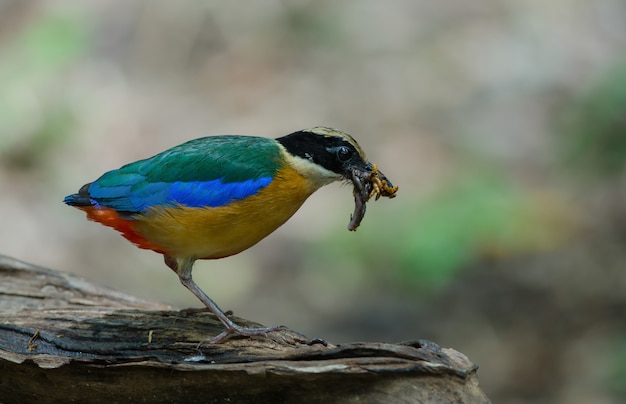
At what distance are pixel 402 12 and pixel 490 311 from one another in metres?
6.07

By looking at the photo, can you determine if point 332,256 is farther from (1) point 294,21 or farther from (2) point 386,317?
(1) point 294,21

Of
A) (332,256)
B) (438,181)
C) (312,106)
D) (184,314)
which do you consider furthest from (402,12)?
(184,314)

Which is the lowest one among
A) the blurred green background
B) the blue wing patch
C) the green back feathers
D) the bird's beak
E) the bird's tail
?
the bird's tail

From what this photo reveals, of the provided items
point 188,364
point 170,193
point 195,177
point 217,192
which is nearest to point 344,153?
point 217,192

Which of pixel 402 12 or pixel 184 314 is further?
pixel 402 12

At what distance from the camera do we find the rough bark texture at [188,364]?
4.09 m

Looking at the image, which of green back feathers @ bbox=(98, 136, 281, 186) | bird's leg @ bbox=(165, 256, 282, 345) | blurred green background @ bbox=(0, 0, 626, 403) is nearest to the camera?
bird's leg @ bbox=(165, 256, 282, 345)

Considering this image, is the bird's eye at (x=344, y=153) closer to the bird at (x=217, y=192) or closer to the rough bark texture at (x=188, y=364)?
the bird at (x=217, y=192)

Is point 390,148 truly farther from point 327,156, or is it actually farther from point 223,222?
point 223,222

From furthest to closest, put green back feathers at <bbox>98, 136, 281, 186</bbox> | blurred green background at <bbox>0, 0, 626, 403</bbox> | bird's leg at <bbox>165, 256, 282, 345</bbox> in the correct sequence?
blurred green background at <bbox>0, 0, 626, 403</bbox> → green back feathers at <bbox>98, 136, 281, 186</bbox> → bird's leg at <bbox>165, 256, 282, 345</bbox>

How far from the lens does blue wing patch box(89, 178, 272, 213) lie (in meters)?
4.98

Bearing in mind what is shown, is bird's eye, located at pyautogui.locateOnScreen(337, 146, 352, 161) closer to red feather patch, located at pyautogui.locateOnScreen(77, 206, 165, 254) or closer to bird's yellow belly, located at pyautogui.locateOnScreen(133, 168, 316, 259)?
bird's yellow belly, located at pyautogui.locateOnScreen(133, 168, 316, 259)

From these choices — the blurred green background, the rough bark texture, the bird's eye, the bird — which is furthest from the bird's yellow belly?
the blurred green background

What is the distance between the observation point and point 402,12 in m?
13.6
